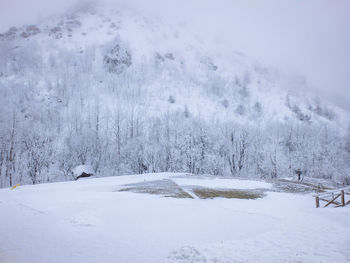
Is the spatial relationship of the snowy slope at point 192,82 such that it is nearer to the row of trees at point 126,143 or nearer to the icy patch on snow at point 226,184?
the row of trees at point 126,143

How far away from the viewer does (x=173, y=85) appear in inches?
5364

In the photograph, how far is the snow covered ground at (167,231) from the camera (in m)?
8.70

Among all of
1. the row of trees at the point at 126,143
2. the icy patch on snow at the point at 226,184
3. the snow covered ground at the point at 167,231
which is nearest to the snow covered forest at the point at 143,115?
the row of trees at the point at 126,143

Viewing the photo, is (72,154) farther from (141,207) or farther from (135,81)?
(135,81)

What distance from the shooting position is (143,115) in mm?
90625

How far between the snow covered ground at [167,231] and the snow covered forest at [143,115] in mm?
35571

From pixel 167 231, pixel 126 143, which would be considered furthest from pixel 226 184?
pixel 126 143

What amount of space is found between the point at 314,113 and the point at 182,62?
99.1 metres

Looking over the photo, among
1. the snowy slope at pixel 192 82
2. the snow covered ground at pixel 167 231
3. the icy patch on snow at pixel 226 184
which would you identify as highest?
the snowy slope at pixel 192 82

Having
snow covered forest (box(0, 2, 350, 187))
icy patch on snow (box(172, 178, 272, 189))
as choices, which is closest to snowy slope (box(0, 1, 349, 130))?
snow covered forest (box(0, 2, 350, 187))

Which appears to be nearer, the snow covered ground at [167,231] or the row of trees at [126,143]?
the snow covered ground at [167,231]

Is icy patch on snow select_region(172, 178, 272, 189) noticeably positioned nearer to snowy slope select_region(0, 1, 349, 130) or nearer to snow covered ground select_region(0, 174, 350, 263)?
snow covered ground select_region(0, 174, 350, 263)

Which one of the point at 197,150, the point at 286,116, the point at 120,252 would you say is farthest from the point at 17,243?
the point at 286,116

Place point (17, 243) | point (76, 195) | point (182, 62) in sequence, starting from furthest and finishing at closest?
point (182, 62) → point (76, 195) → point (17, 243)
